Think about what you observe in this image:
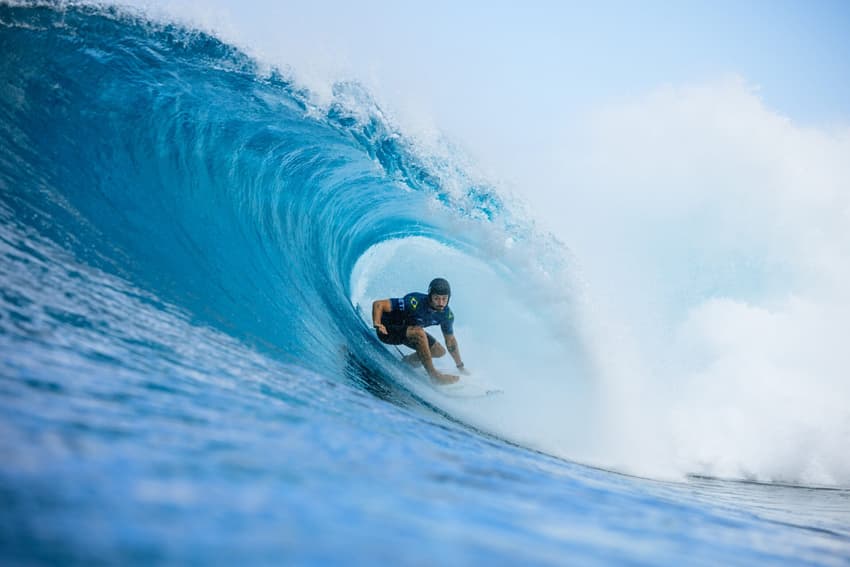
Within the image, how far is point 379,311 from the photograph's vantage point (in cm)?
515

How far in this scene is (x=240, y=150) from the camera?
6.07 meters

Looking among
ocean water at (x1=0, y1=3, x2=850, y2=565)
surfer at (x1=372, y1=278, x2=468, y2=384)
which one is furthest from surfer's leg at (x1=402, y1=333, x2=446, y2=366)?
ocean water at (x1=0, y1=3, x2=850, y2=565)

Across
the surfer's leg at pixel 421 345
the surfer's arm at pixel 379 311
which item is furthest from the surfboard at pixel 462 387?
the surfer's arm at pixel 379 311

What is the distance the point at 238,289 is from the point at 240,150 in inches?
109

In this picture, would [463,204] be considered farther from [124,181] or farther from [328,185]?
[124,181]

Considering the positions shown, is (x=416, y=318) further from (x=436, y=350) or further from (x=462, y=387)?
(x=462, y=387)

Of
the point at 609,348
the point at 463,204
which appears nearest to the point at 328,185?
the point at 463,204

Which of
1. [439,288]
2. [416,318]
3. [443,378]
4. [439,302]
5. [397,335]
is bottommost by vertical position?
[443,378]

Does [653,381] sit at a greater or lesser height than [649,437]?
greater

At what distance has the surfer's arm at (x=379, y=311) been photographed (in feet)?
16.5

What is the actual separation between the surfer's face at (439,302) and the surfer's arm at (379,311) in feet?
1.63

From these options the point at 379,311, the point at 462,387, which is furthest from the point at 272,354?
the point at 462,387

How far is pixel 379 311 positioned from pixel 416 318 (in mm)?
466

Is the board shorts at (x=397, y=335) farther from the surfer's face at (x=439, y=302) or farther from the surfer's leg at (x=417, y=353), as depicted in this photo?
the surfer's face at (x=439, y=302)
